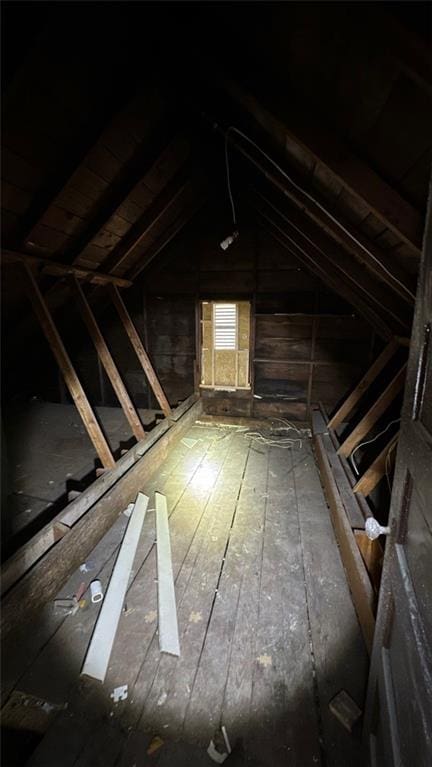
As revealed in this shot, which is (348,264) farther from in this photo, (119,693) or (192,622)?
(119,693)

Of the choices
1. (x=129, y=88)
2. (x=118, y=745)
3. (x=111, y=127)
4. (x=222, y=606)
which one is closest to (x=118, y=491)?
(x=222, y=606)

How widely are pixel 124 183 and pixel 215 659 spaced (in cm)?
325

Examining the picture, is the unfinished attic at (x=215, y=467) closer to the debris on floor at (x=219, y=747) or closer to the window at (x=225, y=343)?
the debris on floor at (x=219, y=747)

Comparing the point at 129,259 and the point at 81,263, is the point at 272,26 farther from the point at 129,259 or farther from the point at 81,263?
the point at 129,259

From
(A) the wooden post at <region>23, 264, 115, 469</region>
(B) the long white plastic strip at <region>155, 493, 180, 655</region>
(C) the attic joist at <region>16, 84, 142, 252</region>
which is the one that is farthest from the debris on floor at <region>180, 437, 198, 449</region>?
(C) the attic joist at <region>16, 84, 142, 252</region>

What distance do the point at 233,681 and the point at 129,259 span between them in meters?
3.85

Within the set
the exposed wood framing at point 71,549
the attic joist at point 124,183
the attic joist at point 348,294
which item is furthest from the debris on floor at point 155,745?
the attic joist at point 348,294

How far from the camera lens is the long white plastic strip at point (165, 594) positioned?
58.7 inches

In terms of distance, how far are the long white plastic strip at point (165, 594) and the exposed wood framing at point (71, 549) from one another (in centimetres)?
36

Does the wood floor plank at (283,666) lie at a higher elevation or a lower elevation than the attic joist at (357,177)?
lower

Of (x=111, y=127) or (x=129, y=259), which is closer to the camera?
(x=111, y=127)

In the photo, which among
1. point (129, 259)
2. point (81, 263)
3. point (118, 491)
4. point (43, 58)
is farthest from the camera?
point (129, 259)

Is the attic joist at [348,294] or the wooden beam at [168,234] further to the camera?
the wooden beam at [168,234]

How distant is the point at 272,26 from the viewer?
0.99 metres
